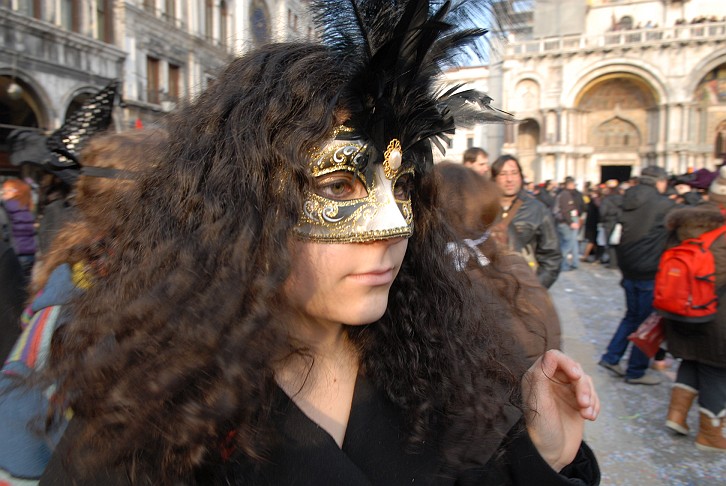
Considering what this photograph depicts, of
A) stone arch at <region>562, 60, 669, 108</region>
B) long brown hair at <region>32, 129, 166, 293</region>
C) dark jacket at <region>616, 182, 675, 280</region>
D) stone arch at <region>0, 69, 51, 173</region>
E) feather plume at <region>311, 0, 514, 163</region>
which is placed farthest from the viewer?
stone arch at <region>562, 60, 669, 108</region>

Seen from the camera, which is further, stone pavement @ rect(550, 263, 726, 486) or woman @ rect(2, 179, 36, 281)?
woman @ rect(2, 179, 36, 281)

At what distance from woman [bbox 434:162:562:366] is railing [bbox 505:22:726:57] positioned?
2705cm

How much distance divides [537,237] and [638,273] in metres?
1.82

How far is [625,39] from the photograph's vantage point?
29.9 m

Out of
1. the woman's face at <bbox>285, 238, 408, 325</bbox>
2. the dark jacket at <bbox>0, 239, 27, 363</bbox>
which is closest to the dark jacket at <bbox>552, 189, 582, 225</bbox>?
the dark jacket at <bbox>0, 239, 27, 363</bbox>

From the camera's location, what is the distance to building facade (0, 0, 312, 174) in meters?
13.2

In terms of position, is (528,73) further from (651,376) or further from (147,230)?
(147,230)

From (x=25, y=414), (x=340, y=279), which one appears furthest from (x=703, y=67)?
(x=25, y=414)

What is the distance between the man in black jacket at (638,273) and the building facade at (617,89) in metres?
21.7

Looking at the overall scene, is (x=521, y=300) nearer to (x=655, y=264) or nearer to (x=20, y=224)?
(x=655, y=264)

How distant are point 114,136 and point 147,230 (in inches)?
50.8

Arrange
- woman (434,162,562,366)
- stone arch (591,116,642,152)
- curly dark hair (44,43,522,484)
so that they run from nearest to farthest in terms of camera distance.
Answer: curly dark hair (44,43,522,484) → woman (434,162,562,366) → stone arch (591,116,642,152)

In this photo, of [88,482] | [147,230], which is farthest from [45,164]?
[88,482]

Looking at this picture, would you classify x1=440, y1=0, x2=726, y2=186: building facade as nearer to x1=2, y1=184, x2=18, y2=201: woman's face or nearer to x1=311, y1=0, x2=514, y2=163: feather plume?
x1=2, y1=184, x2=18, y2=201: woman's face
